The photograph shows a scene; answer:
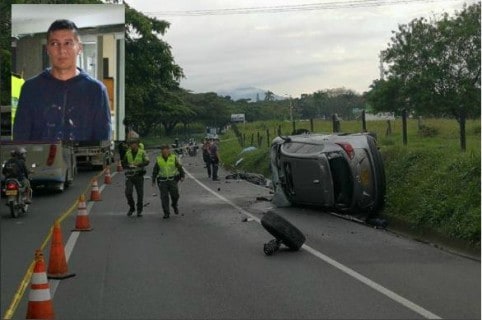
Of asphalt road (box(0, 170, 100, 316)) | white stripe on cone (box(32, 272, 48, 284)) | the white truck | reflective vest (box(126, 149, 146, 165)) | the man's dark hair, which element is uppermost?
the man's dark hair

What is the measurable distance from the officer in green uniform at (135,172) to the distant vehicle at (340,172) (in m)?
3.14

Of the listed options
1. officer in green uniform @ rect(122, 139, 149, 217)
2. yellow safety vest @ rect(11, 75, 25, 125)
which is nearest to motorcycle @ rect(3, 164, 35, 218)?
officer in green uniform @ rect(122, 139, 149, 217)

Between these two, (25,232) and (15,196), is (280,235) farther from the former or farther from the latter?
(15,196)

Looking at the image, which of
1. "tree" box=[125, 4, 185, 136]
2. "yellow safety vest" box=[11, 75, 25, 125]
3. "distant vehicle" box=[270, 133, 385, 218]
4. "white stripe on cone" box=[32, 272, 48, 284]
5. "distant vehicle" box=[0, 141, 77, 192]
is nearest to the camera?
"white stripe on cone" box=[32, 272, 48, 284]

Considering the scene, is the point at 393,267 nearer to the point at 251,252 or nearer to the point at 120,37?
the point at 251,252

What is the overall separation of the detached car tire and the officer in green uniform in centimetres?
517

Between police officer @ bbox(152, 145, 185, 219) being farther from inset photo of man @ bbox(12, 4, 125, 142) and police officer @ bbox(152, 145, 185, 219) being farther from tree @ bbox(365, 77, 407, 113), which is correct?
tree @ bbox(365, 77, 407, 113)

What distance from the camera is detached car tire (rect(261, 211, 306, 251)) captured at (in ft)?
28.7

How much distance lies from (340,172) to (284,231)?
4.11 metres

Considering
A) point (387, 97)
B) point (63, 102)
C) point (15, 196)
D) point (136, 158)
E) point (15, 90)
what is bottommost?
point (15, 196)

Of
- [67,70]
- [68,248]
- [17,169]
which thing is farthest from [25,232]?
[67,70]

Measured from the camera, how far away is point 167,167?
13.5 meters

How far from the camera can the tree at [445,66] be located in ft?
62.2

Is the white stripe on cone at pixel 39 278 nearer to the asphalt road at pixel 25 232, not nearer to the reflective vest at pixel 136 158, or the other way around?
the asphalt road at pixel 25 232
